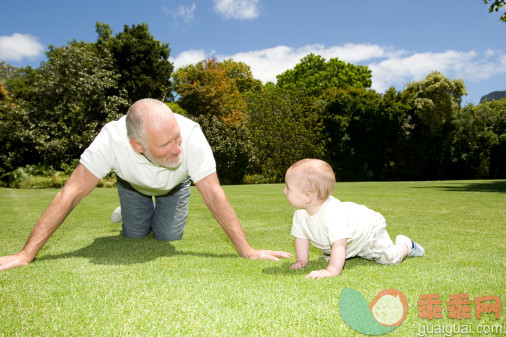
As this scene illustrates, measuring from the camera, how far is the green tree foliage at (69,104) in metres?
20.5

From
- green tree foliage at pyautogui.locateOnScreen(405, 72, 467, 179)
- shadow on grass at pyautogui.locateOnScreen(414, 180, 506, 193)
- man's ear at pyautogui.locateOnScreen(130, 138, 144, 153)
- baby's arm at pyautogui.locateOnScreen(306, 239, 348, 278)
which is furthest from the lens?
green tree foliage at pyautogui.locateOnScreen(405, 72, 467, 179)

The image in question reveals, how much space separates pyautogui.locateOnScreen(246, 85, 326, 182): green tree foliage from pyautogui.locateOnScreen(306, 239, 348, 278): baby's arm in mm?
22128

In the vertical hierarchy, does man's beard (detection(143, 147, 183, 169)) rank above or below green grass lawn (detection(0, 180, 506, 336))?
above

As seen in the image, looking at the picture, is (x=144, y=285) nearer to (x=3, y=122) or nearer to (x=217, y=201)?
(x=217, y=201)

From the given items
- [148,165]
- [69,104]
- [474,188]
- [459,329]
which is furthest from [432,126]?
[459,329]

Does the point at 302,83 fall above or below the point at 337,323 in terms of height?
above

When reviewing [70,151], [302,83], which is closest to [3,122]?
[70,151]

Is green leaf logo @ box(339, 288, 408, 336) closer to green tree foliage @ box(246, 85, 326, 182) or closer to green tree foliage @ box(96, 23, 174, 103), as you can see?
green tree foliage @ box(246, 85, 326, 182)

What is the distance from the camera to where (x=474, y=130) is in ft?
91.3

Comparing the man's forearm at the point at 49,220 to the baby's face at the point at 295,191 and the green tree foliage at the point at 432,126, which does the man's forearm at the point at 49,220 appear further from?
the green tree foliage at the point at 432,126

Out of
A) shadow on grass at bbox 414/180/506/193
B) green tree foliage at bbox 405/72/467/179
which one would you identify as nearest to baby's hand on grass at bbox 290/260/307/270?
shadow on grass at bbox 414/180/506/193

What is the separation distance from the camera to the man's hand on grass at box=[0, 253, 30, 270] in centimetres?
287

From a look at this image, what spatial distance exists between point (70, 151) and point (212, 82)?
10422mm

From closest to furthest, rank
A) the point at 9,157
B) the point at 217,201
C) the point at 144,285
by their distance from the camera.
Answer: the point at 144,285 → the point at 217,201 → the point at 9,157
